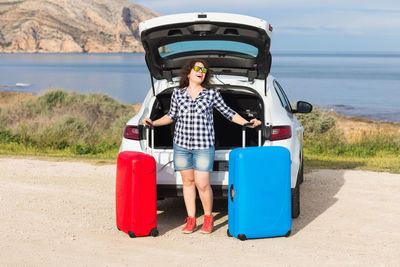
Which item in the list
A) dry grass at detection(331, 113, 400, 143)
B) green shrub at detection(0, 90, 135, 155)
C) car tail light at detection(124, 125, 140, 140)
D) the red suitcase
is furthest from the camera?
dry grass at detection(331, 113, 400, 143)

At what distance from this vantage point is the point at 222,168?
18.6ft

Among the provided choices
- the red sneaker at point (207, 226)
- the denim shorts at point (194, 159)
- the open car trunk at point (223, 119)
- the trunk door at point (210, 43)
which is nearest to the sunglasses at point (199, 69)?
the trunk door at point (210, 43)

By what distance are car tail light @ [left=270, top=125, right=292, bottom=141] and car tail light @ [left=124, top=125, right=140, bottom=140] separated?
53.9 inches

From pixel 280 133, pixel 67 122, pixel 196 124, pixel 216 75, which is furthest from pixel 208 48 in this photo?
pixel 67 122

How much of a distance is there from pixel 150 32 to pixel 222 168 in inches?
60.5

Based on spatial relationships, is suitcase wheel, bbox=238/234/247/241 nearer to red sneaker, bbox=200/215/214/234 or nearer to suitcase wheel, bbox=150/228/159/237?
red sneaker, bbox=200/215/214/234

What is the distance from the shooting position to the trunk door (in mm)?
5480

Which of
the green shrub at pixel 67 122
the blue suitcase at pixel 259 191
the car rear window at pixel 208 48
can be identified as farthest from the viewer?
the green shrub at pixel 67 122

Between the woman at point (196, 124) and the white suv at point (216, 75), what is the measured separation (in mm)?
187

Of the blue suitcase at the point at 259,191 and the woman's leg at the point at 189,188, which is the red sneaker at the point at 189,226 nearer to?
the woman's leg at the point at 189,188

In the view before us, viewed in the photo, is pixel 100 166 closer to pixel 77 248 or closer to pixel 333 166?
pixel 333 166

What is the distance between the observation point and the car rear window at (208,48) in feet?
19.7

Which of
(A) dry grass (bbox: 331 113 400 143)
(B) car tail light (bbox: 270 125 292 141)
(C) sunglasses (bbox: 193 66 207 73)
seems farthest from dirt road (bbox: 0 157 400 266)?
(A) dry grass (bbox: 331 113 400 143)

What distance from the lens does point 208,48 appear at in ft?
20.4
